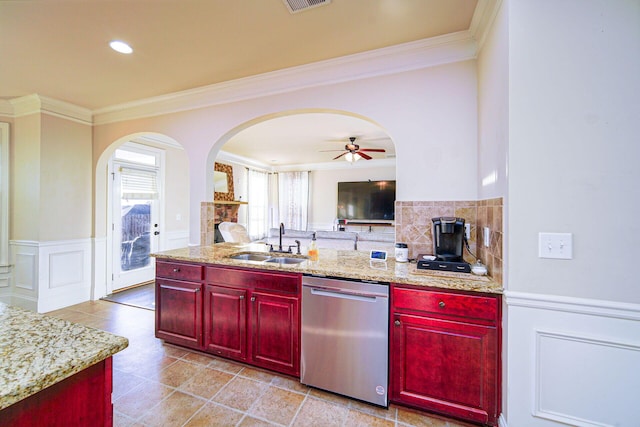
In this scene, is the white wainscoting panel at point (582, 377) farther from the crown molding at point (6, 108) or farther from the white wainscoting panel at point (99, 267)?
the crown molding at point (6, 108)

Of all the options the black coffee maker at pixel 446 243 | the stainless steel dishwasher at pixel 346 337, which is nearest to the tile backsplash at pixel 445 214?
the black coffee maker at pixel 446 243

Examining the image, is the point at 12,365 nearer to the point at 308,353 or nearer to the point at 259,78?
the point at 308,353

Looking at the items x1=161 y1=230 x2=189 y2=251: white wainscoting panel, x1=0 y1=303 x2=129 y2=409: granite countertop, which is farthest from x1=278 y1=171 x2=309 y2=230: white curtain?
x1=0 y1=303 x2=129 y2=409: granite countertop

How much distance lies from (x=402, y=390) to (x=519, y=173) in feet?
4.92

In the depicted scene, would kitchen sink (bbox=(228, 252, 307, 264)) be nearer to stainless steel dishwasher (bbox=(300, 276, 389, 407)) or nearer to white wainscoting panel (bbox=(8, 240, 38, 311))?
stainless steel dishwasher (bbox=(300, 276, 389, 407))

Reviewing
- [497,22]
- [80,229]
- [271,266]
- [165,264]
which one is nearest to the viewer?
[497,22]

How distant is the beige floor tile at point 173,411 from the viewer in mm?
1678

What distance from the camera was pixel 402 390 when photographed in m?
1.75

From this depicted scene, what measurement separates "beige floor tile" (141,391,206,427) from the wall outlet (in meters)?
2.22

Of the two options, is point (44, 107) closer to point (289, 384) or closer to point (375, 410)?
point (289, 384)

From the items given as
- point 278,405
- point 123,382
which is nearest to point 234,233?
point 123,382

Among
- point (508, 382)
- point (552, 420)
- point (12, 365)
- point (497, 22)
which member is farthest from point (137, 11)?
point (552, 420)

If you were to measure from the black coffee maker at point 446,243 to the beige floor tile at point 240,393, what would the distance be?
4.90 ft

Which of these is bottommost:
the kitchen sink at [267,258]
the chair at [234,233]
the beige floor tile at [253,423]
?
the beige floor tile at [253,423]
